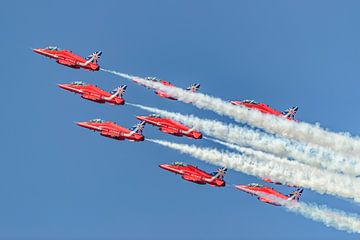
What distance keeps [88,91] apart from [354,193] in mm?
39478

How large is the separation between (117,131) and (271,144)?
73.0 feet

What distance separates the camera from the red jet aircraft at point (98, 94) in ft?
401

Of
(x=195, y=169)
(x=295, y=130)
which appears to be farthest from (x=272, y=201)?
(x=295, y=130)

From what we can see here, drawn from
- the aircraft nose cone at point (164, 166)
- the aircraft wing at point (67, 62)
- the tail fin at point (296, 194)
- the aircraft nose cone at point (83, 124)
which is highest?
the aircraft wing at point (67, 62)

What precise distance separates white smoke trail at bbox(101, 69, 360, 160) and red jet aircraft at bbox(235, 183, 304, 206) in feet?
52.5

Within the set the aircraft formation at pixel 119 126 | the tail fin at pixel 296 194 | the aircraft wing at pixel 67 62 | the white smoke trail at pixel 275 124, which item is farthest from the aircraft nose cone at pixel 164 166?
the aircraft wing at pixel 67 62

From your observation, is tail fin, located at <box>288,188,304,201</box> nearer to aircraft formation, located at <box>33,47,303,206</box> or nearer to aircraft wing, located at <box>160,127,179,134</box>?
aircraft formation, located at <box>33,47,303,206</box>

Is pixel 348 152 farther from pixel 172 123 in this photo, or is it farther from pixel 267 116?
pixel 172 123

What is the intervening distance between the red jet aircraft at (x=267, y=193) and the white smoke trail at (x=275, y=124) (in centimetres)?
1601

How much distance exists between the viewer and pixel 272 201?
431 feet

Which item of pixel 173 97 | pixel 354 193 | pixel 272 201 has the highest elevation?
pixel 173 97

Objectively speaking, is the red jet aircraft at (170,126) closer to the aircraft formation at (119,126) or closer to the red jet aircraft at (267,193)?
the aircraft formation at (119,126)

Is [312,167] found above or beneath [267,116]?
beneath

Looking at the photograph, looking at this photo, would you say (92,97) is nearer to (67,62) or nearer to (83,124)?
(83,124)
